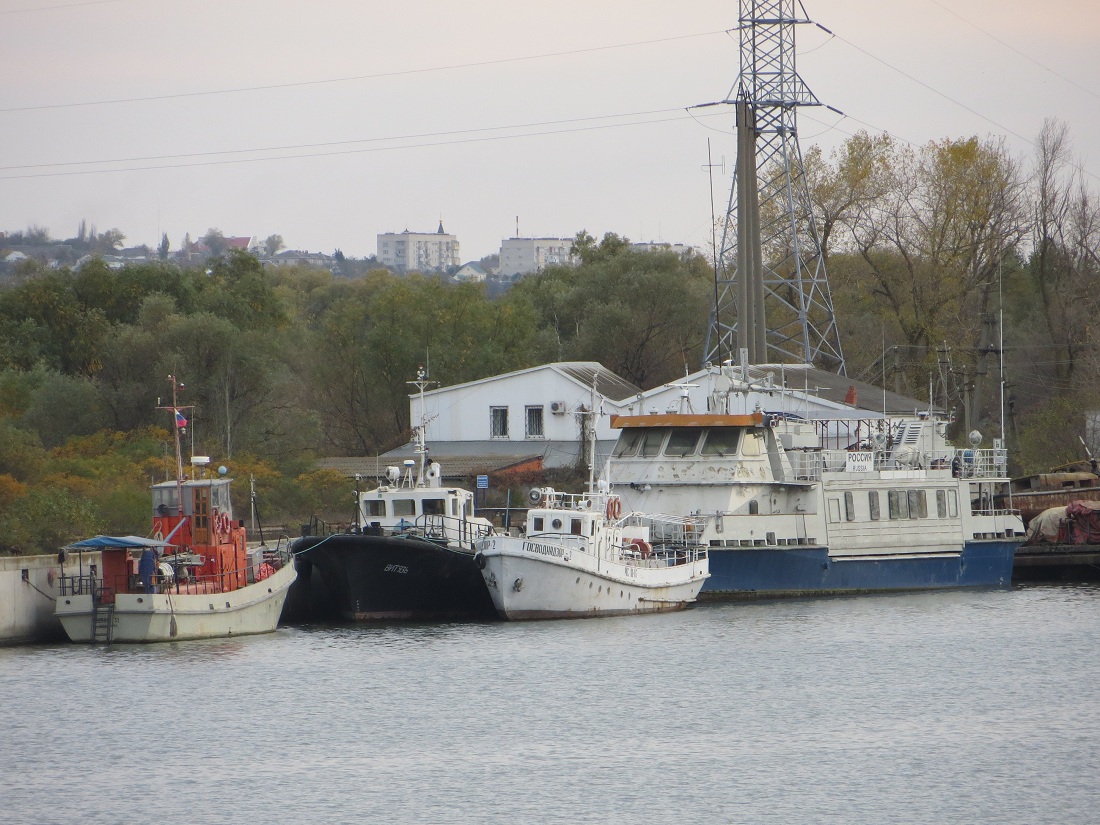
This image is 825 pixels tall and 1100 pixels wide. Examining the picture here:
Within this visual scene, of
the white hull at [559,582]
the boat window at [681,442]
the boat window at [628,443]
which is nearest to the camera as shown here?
the white hull at [559,582]

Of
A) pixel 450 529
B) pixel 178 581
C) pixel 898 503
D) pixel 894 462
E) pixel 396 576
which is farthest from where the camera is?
pixel 894 462

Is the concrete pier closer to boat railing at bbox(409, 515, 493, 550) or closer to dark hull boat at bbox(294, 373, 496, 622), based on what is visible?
boat railing at bbox(409, 515, 493, 550)

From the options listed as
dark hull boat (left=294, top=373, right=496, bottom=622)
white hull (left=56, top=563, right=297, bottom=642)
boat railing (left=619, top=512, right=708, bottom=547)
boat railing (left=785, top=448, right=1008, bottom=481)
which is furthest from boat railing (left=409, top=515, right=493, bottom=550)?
boat railing (left=785, top=448, right=1008, bottom=481)

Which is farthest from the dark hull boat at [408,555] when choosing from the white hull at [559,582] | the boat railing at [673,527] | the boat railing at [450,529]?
the boat railing at [673,527]

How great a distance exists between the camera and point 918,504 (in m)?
48.8

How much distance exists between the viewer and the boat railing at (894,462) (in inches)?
1873

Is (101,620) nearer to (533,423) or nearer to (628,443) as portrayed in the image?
(628,443)

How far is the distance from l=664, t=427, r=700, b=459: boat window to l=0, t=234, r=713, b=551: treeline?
14.2 m

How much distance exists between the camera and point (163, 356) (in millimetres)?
60750

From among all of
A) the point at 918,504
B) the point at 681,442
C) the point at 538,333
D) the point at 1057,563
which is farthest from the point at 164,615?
the point at 538,333

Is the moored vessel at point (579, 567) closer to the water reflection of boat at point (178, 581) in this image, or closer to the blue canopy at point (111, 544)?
the water reflection of boat at point (178, 581)

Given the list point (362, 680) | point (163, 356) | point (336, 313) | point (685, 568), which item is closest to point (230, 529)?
point (362, 680)

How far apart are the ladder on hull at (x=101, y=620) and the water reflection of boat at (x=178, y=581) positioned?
2cm

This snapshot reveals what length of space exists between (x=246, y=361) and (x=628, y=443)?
2011 cm
